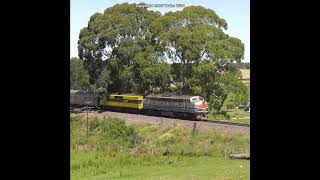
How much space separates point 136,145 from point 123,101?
3703mm

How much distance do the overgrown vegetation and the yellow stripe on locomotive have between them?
5.17 feet

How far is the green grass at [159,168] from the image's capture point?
9.41 metres

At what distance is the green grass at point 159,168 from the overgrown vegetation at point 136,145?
30mm

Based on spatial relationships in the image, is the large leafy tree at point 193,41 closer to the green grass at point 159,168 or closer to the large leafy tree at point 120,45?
the large leafy tree at point 120,45

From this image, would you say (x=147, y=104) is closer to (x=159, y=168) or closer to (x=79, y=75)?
(x=79, y=75)

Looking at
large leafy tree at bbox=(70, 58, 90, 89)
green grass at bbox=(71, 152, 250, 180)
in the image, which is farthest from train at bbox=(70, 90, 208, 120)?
green grass at bbox=(71, 152, 250, 180)

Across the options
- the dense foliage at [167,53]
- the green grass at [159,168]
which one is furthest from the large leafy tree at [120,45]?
the green grass at [159,168]

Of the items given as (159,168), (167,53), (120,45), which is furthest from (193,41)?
(159,168)

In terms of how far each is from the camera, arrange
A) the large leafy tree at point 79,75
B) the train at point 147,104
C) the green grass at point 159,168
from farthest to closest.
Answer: the train at point 147,104 → the large leafy tree at point 79,75 → the green grass at point 159,168
